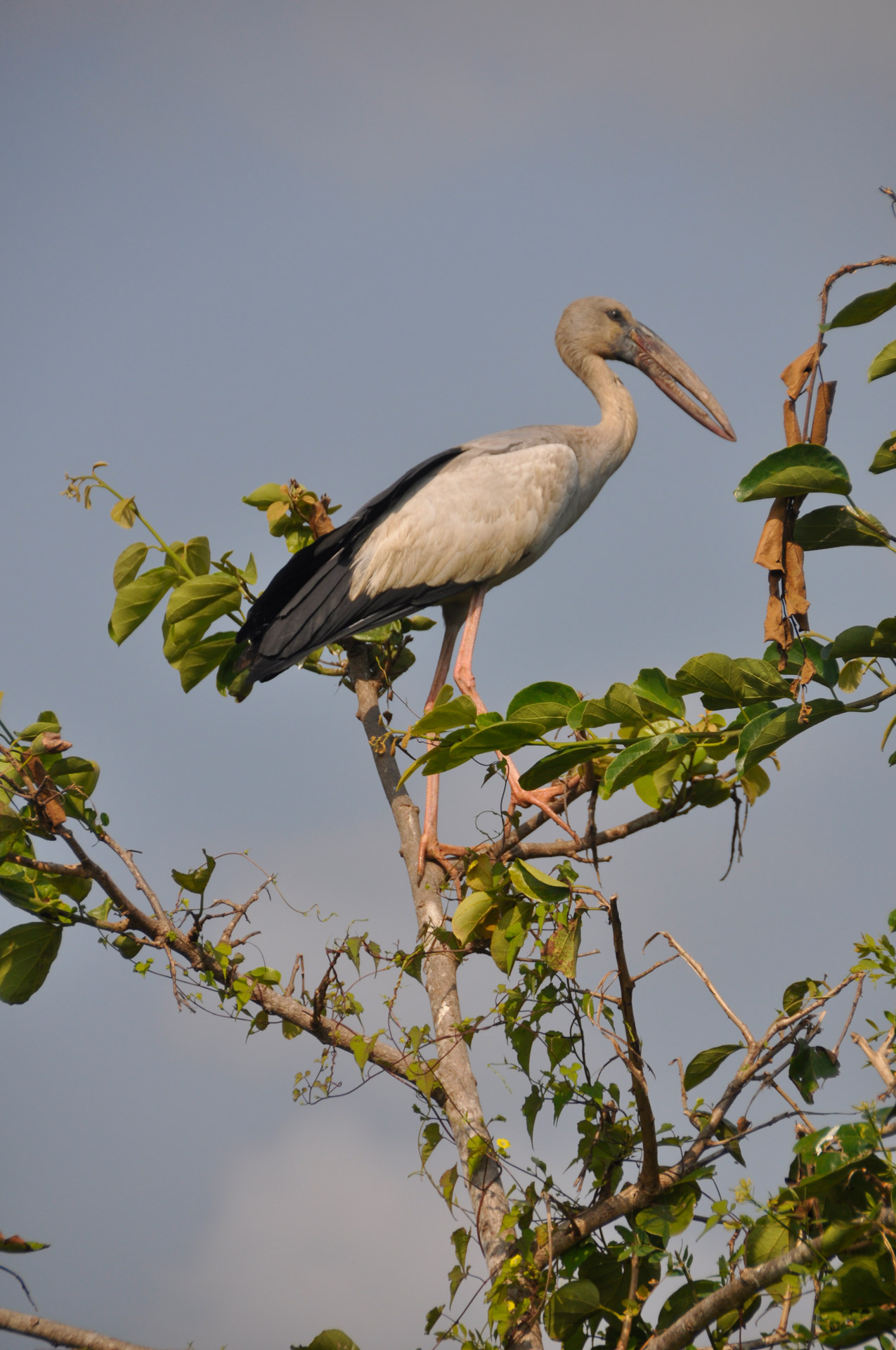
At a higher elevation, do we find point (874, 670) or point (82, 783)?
point (82, 783)

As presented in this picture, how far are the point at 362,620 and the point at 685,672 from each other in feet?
8.61

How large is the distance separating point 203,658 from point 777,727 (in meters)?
2.75

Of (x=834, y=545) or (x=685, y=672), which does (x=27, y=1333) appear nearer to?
(x=685, y=672)

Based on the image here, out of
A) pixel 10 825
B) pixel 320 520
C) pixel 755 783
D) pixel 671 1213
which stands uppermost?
pixel 320 520

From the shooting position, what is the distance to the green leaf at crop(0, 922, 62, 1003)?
3.24 meters

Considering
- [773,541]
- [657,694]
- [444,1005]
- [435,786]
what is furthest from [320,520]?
[773,541]

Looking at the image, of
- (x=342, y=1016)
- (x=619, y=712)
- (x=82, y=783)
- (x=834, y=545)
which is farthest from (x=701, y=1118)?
(x=82, y=783)

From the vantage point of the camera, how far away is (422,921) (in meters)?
3.73

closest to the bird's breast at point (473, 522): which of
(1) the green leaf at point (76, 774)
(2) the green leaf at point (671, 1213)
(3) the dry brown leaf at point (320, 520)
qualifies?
(3) the dry brown leaf at point (320, 520)

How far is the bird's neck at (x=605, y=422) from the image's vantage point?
5.91 metres

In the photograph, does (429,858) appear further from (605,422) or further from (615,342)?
Answer: (615,342)

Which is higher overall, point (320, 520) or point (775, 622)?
point (320, 520)

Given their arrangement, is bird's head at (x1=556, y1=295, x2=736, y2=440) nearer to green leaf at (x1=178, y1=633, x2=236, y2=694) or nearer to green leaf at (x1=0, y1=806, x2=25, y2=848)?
green leaf at (x1=178, y1=633, x2=236, y2=694)

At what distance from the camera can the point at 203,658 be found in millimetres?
4262
